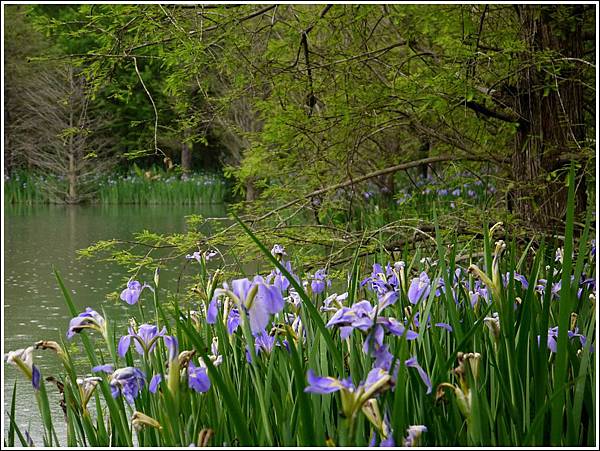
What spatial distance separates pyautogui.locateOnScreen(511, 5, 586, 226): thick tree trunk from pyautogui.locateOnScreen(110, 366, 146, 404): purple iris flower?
2.70 m

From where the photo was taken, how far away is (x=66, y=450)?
1.24 metres

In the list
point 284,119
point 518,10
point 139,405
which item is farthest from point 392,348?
point 518,10

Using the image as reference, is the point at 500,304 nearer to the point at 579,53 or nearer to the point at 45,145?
the point at 579,53

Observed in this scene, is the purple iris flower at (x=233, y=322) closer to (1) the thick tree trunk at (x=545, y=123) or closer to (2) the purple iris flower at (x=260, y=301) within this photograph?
(2) the purple iris flower at (x=260, y=301)

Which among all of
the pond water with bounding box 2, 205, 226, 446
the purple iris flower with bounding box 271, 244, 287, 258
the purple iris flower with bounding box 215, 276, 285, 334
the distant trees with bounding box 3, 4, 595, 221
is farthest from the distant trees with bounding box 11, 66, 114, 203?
the purple iris flower with bounding box 215, 276, 285, 334

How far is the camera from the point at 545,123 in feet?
12.6

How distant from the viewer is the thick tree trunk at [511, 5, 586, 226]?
12.2 ft

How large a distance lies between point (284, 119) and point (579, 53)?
144cm

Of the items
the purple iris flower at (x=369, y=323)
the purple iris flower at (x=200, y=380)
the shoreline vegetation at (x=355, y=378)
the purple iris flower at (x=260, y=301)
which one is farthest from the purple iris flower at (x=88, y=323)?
the purple iris flower at (x=369, y=323)

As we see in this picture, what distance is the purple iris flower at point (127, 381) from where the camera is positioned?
1.25 metres

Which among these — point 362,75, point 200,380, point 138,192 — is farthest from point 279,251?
point 138,192

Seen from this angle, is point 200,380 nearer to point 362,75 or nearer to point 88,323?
point 88,323

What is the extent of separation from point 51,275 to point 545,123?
3434 mm

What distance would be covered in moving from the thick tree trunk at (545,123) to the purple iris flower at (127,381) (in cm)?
270
